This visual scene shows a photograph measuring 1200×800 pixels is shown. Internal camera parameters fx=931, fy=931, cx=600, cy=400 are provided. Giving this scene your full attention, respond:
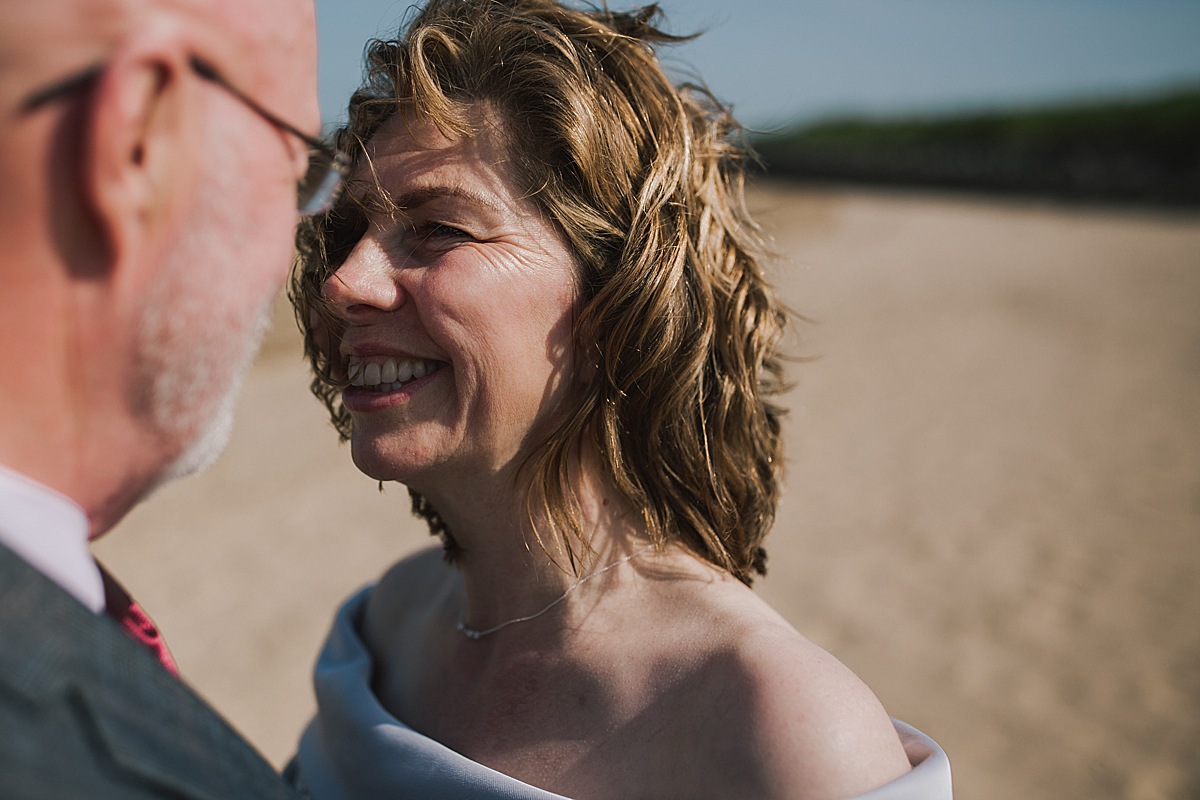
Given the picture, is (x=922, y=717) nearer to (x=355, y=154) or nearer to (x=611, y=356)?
(x=611, y=356)

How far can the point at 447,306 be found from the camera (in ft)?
6.46

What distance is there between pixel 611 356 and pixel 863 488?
24.7 feet

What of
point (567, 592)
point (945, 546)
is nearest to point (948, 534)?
point (945, 546)

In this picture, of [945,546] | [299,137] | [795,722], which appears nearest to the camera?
[299,137]

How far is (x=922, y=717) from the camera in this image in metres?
5.48

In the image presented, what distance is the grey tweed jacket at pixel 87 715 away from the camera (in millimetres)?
1002

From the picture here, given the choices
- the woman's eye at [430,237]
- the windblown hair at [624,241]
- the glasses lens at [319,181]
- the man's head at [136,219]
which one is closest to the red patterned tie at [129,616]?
the man's head at [136,219]

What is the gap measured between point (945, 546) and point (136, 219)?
7.53 meters

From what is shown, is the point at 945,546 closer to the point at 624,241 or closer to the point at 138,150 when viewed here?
the point at 624,241

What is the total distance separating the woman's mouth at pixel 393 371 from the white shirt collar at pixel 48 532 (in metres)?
0.87

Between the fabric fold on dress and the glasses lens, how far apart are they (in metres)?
1.19

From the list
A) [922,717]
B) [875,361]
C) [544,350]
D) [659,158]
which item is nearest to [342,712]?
[544,350]

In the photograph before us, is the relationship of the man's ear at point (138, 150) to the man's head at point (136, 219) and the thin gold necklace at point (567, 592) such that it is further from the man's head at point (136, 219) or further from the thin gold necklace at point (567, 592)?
the thin gold necklace at point (567, 592)

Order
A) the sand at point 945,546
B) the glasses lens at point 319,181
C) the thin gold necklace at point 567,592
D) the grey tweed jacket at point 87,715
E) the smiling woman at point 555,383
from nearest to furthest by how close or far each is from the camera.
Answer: the grey tweed jacket at point 87,715 → the glasses lens at point 319,181 → the smiling woman at point 555,383 → the thin gold necklace at point 567,592 → the sand at point 945,546
